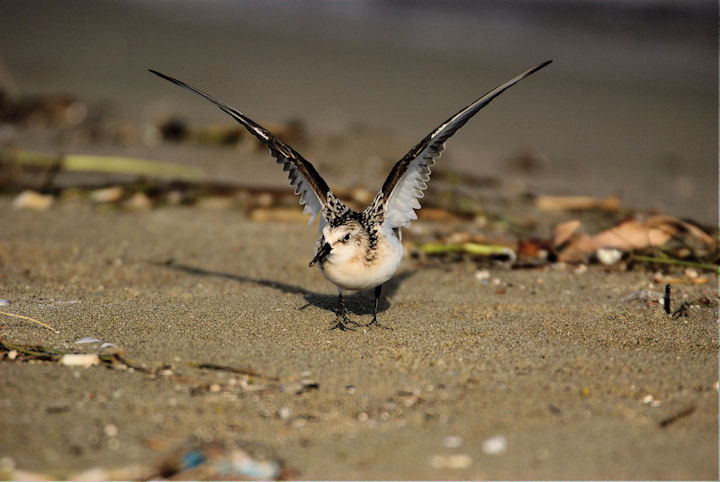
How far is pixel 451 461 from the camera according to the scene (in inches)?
120

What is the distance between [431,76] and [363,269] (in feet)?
32.5

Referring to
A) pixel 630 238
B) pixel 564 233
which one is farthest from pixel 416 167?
pixel 630 238

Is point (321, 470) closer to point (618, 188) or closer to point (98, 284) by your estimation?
point (98, 284)

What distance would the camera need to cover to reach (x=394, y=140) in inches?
377

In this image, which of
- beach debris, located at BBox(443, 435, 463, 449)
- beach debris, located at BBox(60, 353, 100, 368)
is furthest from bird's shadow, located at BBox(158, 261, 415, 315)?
beach debris, located at BBox(443, 435, 463, 449)

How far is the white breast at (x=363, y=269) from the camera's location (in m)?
4.61

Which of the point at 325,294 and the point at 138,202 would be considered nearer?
the point at 325,294

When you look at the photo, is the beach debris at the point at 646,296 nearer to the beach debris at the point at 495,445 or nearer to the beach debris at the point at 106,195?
the beach debris at the point at 495,445

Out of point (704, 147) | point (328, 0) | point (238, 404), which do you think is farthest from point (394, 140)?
point (328, 0)

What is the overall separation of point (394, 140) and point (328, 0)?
511 inches

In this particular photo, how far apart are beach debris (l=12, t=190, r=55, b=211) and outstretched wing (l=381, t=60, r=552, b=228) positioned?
3.81 metres

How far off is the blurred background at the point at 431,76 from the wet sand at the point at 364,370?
2.72 metres

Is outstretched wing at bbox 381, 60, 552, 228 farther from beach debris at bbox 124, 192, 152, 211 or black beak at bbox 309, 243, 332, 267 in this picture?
beach debris at bbox 124, 192, 152, 211

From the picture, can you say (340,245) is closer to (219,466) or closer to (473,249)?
(473,249)
